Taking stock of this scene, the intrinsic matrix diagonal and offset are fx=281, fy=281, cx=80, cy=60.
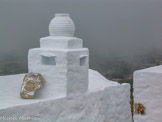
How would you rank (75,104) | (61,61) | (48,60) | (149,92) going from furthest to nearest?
(48,60)
(75,104)
(61,61)
(149,92)

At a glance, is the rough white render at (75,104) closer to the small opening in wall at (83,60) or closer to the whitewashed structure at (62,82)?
the whitewashed structure at (62,82)

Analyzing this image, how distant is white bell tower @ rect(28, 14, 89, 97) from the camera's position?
291 inches

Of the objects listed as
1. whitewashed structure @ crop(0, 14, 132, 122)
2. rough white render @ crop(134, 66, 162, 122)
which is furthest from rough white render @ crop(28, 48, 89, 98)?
rough white render @ crop(134, 66, 162, 122)

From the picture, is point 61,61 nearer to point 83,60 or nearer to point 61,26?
point 83,60

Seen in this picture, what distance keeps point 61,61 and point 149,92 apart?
8.57ft

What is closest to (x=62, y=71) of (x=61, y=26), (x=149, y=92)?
(x=61, y=26)

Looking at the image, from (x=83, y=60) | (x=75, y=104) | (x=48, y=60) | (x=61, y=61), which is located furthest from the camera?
(x=83, y=60)

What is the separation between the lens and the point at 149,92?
5.71 metres

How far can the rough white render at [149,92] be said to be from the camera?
5.62 m

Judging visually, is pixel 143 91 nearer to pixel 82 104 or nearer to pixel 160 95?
pixel 160 95

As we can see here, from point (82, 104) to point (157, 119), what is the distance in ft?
8.41

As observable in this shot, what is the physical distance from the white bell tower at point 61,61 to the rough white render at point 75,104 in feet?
0.90

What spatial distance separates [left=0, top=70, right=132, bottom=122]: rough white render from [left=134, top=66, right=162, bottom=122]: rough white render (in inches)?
→ 83.3

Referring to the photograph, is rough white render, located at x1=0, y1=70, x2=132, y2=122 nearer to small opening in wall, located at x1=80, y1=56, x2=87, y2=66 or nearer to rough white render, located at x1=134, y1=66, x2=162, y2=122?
small opening in wall, located at x1=80, y1=56, x2=87, y2=66
